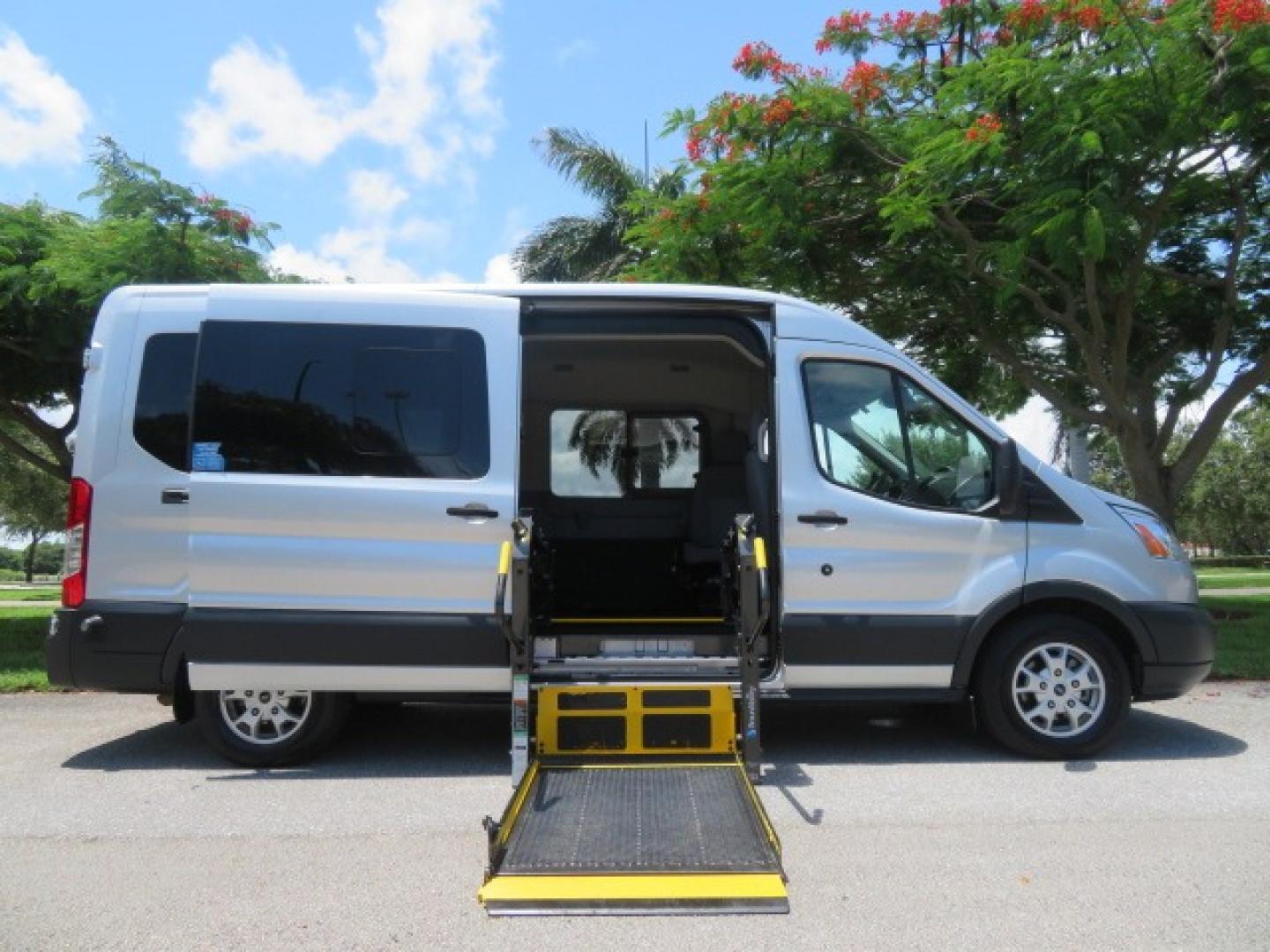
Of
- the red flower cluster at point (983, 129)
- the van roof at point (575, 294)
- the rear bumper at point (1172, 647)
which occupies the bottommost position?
the rear bumper at point (1172, 647)

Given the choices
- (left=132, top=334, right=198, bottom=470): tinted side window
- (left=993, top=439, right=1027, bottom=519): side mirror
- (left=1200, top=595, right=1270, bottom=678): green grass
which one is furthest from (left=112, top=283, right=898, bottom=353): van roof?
(left=1200, top=595, right=1270, bottom=678): green grass

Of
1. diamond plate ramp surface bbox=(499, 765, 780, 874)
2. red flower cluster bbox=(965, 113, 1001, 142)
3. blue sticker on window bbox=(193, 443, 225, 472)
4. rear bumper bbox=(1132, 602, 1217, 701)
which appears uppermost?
red flower cluster bbox=(965, 113, 1001, 142)

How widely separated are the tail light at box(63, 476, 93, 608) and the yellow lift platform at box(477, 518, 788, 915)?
228 cm

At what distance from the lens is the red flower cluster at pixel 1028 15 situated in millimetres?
9984

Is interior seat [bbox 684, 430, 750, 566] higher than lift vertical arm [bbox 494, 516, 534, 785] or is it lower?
higher

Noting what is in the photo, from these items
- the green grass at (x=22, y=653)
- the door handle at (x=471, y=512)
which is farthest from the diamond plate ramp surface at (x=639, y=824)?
the green grass at (x=22, y=653)

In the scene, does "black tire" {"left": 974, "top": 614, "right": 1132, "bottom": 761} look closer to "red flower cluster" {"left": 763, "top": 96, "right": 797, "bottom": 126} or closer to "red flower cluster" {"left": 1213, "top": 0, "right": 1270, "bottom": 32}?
"red flower cluster" {"left": 1213, "top": 0, "right": 1270, "bottom": 32}

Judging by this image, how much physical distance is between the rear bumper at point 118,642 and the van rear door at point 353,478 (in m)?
0.19

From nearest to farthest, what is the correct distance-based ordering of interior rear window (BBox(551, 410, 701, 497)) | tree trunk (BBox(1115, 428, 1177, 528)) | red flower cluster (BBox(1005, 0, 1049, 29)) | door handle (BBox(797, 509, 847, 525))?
door handle (BBox(797, 509, 847, 525)) → interior rear window (BBox(551, 410, 701, 497)) → red flower cluster (BBox(1005, 0, 1049, 29)) → tree trunk (BBox(1115, 428, 1177, 528))

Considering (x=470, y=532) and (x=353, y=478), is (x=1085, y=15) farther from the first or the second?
(x=353, y=478)

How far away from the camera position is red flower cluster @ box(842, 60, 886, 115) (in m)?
10.4

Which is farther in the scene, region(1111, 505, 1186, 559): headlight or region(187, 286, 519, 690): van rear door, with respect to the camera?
region(1111, 505, 1186, 559): headlight

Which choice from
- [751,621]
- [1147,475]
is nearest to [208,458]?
[751,621]

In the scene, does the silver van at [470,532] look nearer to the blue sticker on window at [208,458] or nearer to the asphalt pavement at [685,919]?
the blue sticker on window at [208,458]
